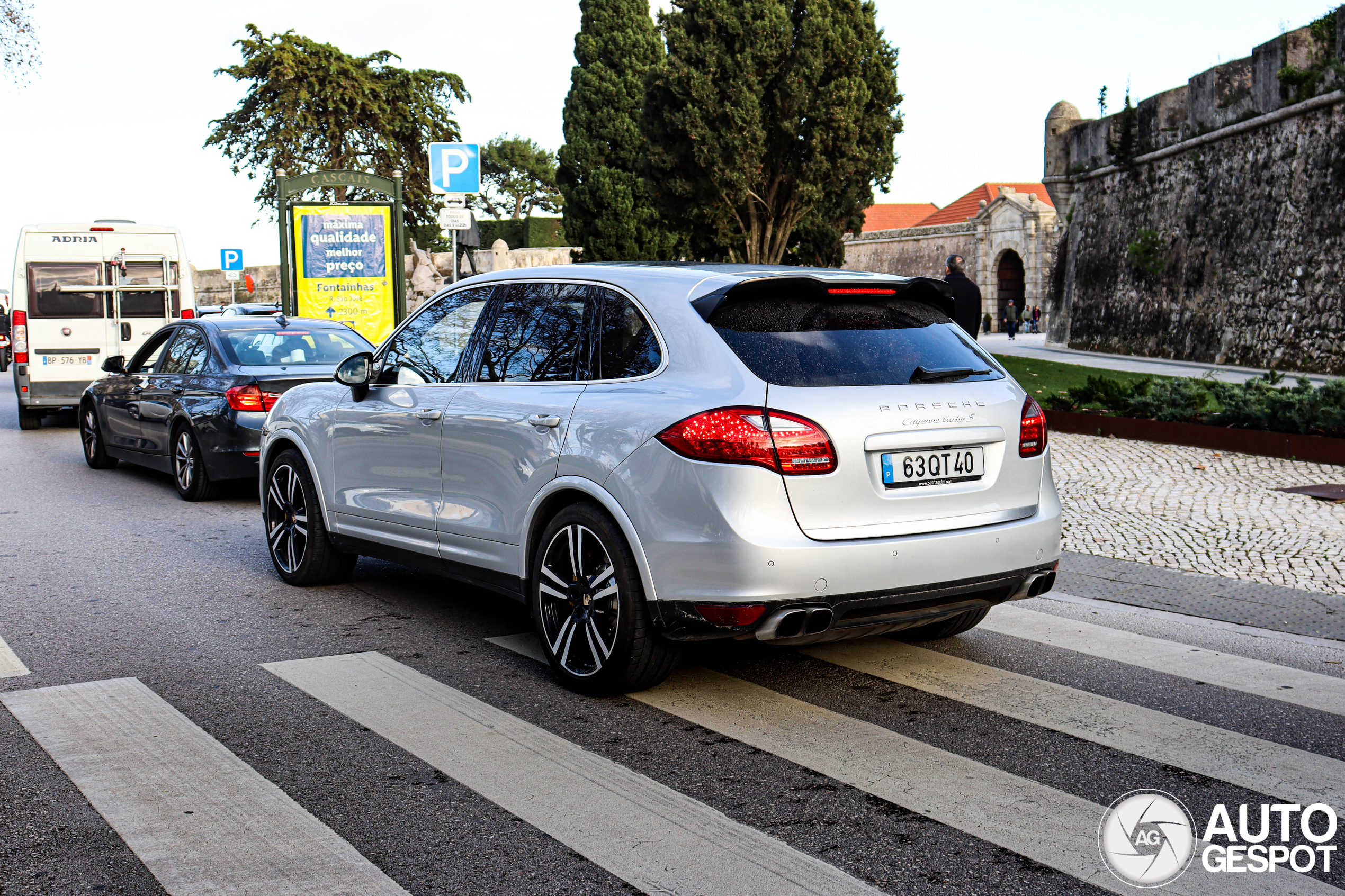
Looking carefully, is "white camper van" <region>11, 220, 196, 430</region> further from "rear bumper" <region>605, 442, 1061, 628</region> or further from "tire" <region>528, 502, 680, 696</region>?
"rear bumper" <region>605, 442, 1061, 628</region>

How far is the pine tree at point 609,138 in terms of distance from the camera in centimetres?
3841

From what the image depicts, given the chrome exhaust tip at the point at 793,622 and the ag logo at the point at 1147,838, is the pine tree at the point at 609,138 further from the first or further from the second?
the ag logo at the point at 1147,838

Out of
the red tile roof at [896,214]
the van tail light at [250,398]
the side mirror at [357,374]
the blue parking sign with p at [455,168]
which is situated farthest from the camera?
the red tile roof at [896,214]

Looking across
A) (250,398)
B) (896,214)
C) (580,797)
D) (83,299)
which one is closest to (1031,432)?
(580,797)

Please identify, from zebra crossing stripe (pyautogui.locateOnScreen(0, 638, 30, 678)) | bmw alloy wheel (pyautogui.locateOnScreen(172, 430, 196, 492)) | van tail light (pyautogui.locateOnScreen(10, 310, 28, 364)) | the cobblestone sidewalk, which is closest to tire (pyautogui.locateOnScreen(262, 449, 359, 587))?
zebra crossing stripe (pyautogui.locateOnScreen(0, 638, 30, 678))

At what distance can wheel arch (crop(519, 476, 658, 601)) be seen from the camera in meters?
4.39

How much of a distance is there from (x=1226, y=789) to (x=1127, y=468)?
742 cm

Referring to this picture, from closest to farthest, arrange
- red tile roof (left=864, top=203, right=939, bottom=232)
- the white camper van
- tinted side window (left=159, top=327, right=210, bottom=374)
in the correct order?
tinted side window (left=159, top=327, right=210, bottom=374) < the white camper van < red tile roof (left=864, top=203, right=939, bottom=232)

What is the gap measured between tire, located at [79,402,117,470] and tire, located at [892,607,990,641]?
9724 mm

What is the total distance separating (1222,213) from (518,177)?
63.4 meters

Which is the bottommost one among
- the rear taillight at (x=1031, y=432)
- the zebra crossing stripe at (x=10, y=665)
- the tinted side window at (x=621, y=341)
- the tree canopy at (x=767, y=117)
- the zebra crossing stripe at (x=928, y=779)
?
the zebra crossing stripe at (x=10, y=665)

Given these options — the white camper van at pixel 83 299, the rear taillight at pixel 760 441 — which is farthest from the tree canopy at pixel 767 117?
the rear taillight at pixel 760 441

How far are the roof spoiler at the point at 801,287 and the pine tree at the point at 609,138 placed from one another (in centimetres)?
3368

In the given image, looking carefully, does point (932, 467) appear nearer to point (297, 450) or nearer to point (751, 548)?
point (751, 548)
